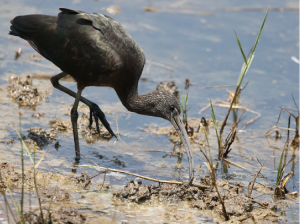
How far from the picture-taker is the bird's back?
4945 millimetres

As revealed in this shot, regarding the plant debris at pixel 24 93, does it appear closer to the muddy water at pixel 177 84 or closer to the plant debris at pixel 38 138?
the muddy water at pixel 177 84

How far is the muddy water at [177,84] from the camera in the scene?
454cm

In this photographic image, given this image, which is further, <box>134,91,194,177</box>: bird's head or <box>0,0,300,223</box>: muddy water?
<box>134,91,194,177</box>: bird's head

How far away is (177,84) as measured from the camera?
751 centimetres

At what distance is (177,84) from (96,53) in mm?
2823

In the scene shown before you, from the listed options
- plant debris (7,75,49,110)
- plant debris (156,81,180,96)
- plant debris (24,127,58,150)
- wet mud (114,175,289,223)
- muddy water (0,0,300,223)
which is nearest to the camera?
wet mud (114,175,289,223)

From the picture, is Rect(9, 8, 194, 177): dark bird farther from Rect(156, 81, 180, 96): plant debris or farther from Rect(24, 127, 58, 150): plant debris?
Rect(156, 81, 180, 96): plant debris

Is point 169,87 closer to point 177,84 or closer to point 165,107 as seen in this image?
point 177,84

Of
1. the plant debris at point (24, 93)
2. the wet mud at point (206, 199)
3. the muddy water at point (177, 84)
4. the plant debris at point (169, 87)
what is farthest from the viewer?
the plant debris at point (169, 87)

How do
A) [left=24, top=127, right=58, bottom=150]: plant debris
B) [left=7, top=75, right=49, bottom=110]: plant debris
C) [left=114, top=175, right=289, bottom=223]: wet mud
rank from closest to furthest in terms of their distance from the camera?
[left=114, top=175, right=289, bottom=223]: wet mud → [left=24, top=127, right=58, bottom=150]: plant debris → [left=7, top=75, right=49, bottom=110]: plant debris

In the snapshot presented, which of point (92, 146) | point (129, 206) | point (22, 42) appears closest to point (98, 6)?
point (22, 42)

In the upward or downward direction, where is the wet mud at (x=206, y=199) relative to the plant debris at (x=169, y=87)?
downward

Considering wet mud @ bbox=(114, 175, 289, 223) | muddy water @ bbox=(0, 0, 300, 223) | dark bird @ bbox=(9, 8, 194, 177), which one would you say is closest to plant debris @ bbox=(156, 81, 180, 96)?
muddy water @ bbox=(0, 0, 300, 223)

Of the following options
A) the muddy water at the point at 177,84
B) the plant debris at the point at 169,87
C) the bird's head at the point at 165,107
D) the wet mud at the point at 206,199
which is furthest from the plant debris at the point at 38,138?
the plant debris at the point at 169,87
